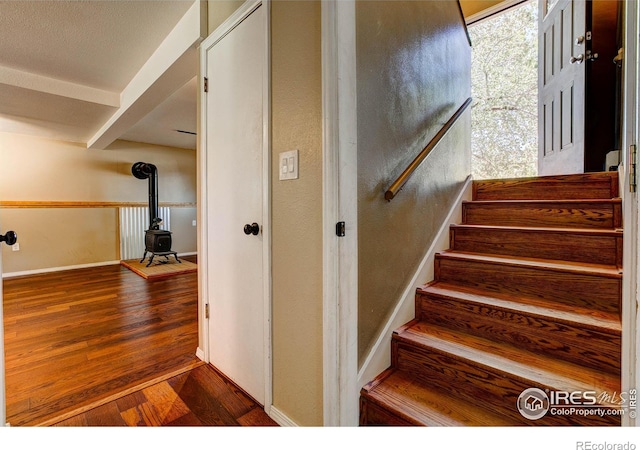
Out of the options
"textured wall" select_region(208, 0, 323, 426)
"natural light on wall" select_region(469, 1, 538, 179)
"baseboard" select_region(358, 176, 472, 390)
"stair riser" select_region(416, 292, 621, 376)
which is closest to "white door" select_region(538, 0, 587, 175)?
"natural light on wall" select_region(469, 1, 538, 179)

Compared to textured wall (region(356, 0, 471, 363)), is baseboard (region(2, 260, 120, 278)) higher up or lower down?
lower down

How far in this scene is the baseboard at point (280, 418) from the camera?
128cm

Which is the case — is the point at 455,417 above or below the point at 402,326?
below

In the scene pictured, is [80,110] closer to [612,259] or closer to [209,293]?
[209,293]

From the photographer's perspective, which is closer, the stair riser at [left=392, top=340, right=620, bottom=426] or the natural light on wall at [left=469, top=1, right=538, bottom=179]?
the stair riser at [left=392, top=340, right=620, bottom=426]

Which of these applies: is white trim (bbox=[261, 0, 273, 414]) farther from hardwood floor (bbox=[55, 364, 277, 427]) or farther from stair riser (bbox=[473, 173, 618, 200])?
stair riser (bbox=[473, 173, 618, 200])

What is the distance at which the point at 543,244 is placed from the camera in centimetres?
167

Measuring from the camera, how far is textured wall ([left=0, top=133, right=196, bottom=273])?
4.37 metres

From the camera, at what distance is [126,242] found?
5406 mm

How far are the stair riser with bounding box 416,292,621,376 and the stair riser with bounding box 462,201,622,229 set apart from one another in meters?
0.85

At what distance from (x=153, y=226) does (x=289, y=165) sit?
4730mm

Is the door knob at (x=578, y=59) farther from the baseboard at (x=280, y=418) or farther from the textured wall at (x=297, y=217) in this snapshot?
the baseboard at (x=280, y=418)

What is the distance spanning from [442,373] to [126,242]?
232 inches

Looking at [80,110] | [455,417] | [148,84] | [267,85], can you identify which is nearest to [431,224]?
[455,417]
